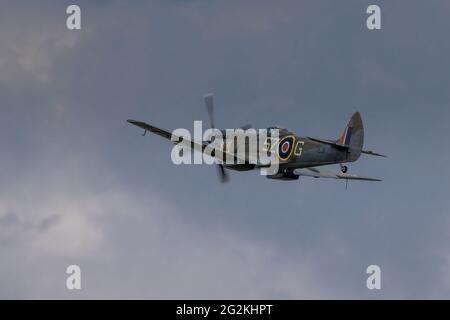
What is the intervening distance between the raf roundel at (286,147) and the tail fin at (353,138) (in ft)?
8.72

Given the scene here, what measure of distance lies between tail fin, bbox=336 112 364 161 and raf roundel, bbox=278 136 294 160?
2.66 m

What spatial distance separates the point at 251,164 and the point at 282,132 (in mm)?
2532

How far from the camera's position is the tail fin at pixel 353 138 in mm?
62844

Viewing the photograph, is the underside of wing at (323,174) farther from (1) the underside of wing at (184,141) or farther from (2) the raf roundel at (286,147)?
(1) the underside of wing at (184,141)

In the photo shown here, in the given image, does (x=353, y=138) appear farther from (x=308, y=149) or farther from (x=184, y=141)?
(x=184, y=141)

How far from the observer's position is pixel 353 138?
63.0 metres

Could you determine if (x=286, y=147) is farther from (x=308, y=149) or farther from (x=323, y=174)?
(x=323, y=174)

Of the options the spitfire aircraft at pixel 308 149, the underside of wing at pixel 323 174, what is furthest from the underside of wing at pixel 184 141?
the underside of wing at pixel 323 174

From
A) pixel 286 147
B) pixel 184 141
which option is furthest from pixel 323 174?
pixel 184 141

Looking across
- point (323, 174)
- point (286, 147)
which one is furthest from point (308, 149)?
point (323, 174)

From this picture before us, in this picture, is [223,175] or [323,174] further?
[323,174]

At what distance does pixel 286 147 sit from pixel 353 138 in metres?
3.79

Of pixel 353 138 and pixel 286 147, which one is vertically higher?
pixel 353 138
